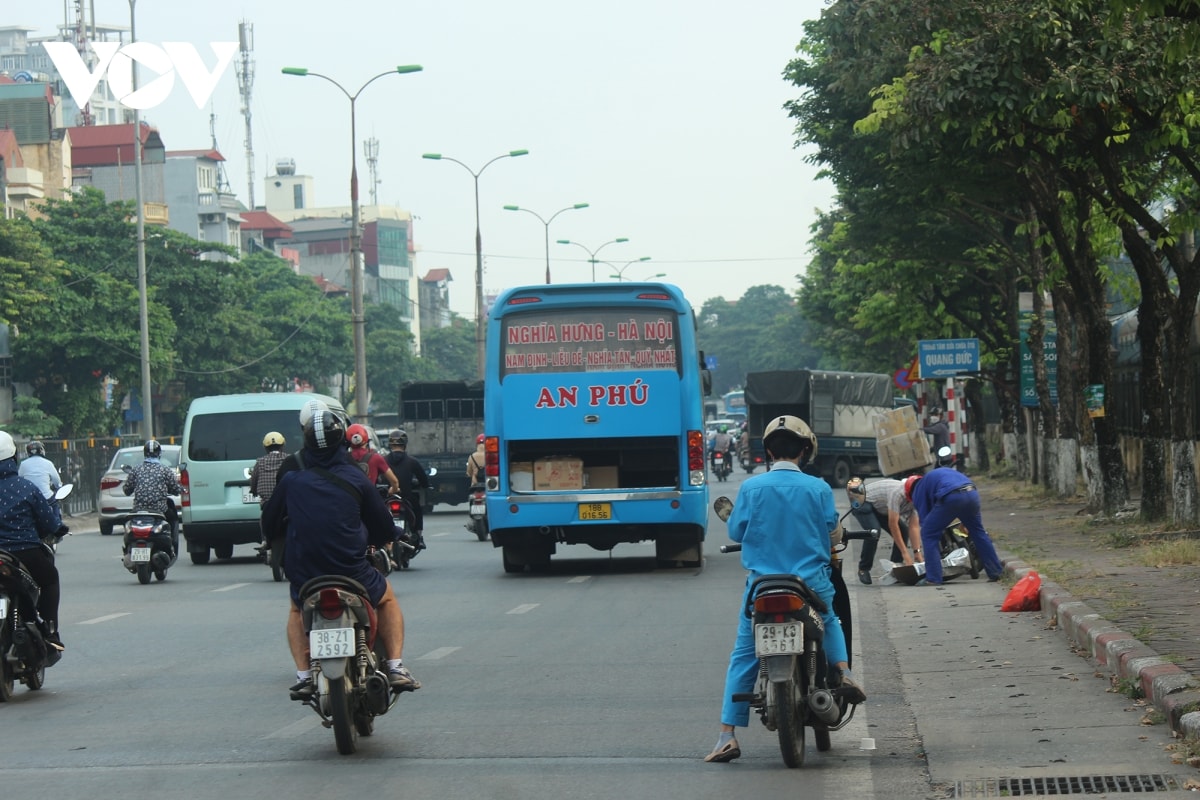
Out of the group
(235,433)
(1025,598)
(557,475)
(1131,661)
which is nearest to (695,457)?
(557,475)

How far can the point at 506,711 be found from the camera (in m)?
9.84

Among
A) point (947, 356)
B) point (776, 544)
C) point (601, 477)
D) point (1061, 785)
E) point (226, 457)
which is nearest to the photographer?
point (1061, 785)

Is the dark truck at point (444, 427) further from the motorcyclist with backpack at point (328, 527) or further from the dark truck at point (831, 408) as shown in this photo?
the motorcyclist with backpack at point (328, 527)

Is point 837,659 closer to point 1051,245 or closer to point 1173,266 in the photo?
point 1173,266

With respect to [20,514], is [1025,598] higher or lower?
lower

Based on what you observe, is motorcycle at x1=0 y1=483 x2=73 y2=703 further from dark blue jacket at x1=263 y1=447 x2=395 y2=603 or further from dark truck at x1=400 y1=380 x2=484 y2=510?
dark truck at x1=400 y1=380 x2=484 y2=510

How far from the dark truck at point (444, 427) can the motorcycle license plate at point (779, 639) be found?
28.9 m

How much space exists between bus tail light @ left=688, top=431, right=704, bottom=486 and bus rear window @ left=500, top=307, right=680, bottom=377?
0.79m

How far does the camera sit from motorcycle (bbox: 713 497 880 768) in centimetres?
766

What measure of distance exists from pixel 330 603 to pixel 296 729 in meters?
1.37

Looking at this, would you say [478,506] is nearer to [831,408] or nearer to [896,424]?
[896,424]

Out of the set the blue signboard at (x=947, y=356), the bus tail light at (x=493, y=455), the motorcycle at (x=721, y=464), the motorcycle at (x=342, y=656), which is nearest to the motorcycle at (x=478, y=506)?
the bus tail light at (x=493, y=455)

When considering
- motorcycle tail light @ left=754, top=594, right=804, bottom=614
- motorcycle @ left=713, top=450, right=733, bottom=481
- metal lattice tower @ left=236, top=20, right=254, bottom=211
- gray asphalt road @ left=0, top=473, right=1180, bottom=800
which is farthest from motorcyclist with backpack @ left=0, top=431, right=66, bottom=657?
metal lattice tower @ left=236, top=20, right=254, bottom=211

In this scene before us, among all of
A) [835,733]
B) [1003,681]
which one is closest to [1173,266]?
[1003,681]
